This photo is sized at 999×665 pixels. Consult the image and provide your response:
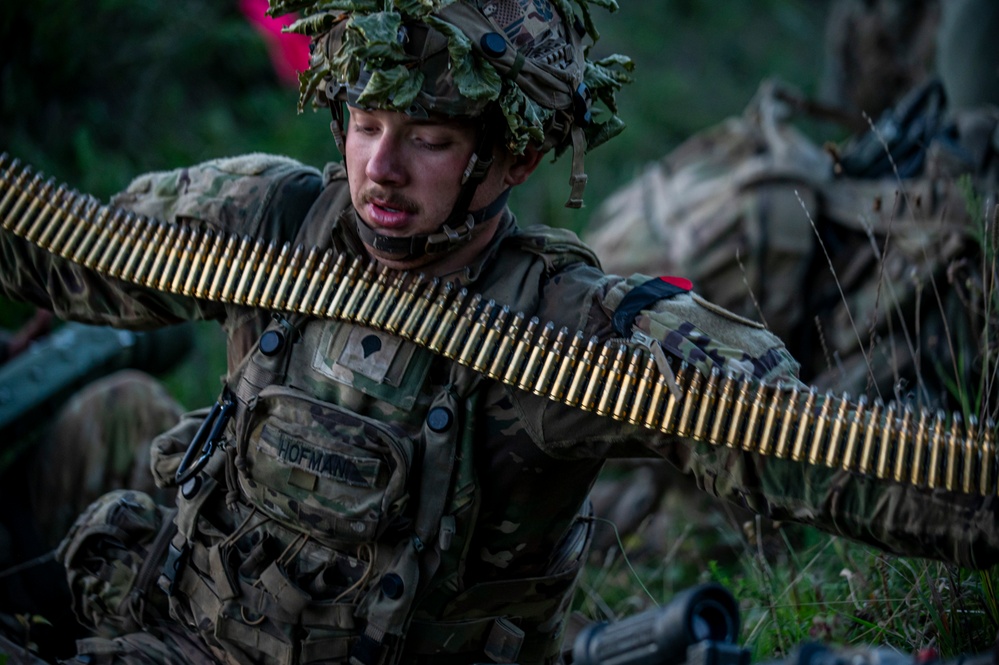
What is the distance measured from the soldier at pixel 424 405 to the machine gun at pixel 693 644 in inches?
21.9

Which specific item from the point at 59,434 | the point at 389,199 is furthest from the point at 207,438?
the point at 59,434

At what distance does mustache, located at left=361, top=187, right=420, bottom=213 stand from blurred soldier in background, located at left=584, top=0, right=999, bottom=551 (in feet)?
10.9

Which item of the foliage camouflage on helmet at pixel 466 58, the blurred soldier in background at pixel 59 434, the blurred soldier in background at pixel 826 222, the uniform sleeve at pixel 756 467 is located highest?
the blurred soldier in background at pixel 826 222

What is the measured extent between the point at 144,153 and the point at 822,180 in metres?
6.24

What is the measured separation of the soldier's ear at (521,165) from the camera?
3.27m

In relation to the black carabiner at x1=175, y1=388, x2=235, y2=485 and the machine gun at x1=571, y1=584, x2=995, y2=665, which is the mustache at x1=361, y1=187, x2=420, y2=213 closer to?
the black carabiner at x1=175, y1=388, x2=235, y2=485

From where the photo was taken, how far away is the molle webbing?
8.97ft

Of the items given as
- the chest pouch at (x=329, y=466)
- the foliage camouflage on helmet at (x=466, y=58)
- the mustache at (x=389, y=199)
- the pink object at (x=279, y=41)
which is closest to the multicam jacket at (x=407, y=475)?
the chest pouch at (x=329, y=466)

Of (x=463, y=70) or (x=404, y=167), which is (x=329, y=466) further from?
(x=463, y=70)

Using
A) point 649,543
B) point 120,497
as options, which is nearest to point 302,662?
point 120,497

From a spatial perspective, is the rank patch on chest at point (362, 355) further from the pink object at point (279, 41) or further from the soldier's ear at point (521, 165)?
the pink object at point (279, 41)

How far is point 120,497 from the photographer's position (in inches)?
147

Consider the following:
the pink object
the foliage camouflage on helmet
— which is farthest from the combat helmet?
the pink object

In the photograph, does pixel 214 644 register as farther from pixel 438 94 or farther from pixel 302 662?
pixel 438 94
